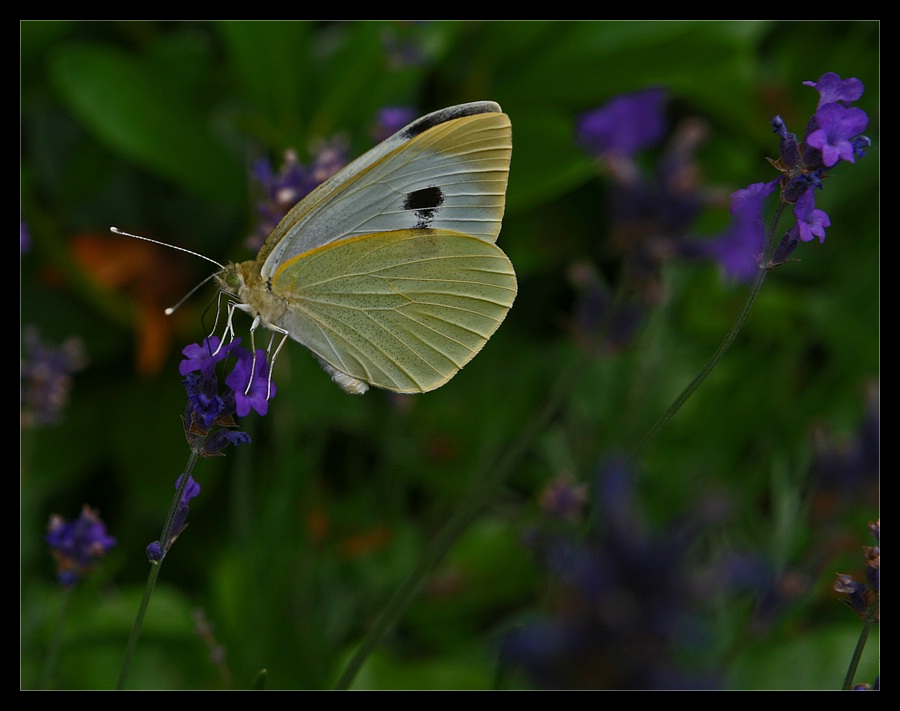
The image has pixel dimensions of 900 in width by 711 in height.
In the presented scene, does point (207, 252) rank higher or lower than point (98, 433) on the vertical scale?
higher

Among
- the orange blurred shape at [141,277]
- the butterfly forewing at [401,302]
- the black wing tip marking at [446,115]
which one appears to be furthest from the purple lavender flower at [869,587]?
the orange blurred shape at [141,277]

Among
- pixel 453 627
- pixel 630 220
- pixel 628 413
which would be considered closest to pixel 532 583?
pixel 453 627

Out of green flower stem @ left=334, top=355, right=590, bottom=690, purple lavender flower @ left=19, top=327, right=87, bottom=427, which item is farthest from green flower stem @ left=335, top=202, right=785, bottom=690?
purple lavender flower @ left=19, top=327, right=87, bottom=427

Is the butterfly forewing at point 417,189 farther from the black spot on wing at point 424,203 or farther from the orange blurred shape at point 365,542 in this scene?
the orange blurred shape at point 365,542

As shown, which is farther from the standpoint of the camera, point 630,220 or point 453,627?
Result: point 453,627

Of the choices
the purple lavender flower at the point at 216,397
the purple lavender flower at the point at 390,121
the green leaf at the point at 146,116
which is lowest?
the purple lavender flower at the point at 216,397

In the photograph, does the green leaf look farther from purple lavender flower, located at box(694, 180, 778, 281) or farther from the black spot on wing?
purple lavender flower, located at box(694, 180, 778, 281)

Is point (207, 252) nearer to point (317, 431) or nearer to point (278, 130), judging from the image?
point (278, 130)
